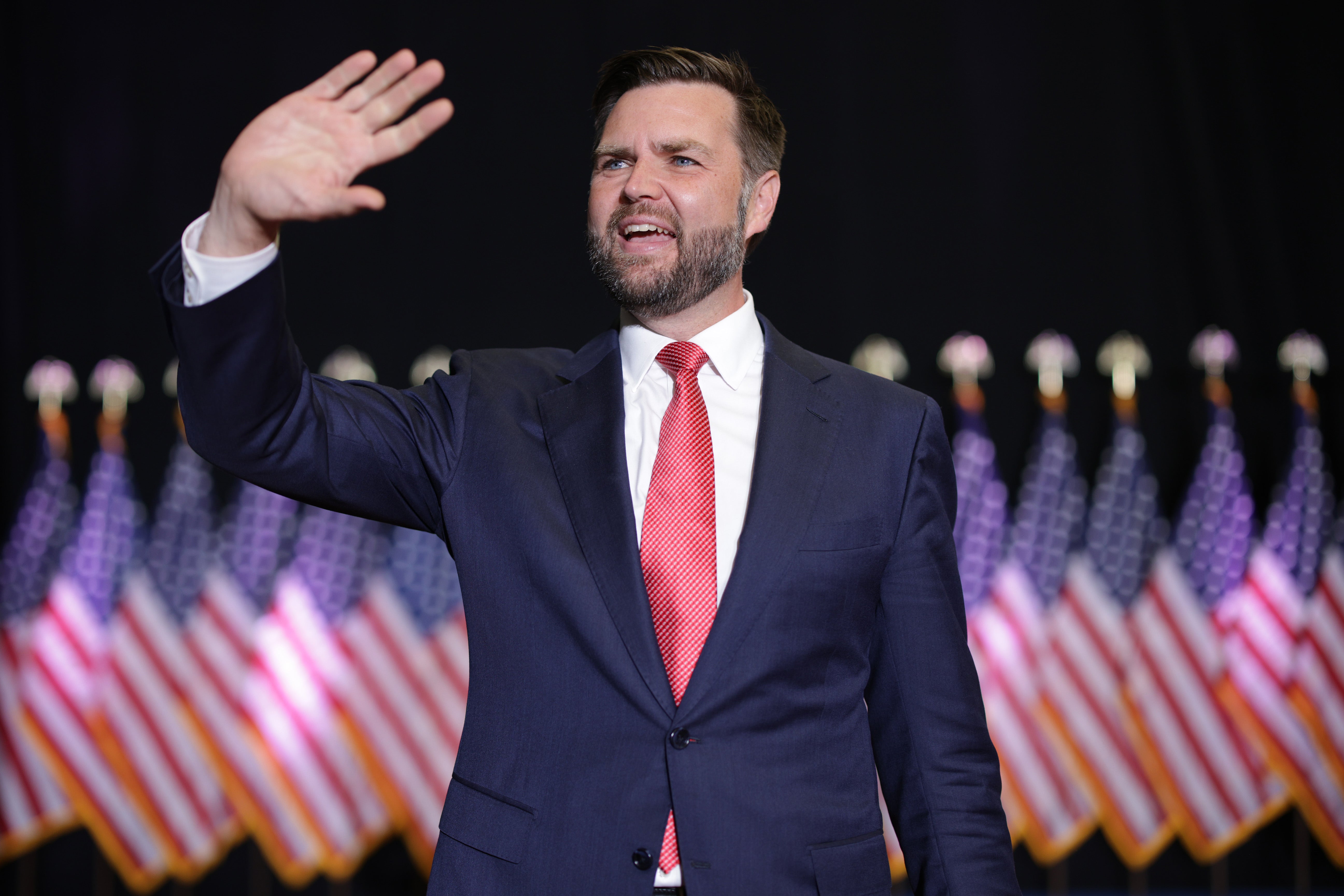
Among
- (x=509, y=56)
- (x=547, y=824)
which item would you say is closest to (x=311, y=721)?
(x=509, y=56)

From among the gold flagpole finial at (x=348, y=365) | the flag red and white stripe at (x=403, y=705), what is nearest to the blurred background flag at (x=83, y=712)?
the flag red and white stripe at (x=403, y=705)

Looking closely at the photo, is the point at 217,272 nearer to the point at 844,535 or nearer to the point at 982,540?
the point at 844,535

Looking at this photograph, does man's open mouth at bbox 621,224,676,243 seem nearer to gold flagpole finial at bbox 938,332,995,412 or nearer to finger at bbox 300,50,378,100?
finger at bbox 300,50,378,100

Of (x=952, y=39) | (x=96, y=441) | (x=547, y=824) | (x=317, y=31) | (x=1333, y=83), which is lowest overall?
(x=547, y=824)

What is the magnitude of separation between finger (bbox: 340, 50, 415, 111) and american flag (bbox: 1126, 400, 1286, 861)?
3810 mm

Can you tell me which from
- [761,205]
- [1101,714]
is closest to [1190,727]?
[1101,714]

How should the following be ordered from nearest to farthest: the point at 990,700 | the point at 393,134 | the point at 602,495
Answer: the point at 393,134, the point at 602,495, the point at 990,700

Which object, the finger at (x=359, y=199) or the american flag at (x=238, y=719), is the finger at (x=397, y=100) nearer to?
the finger at (x=359, y=199)

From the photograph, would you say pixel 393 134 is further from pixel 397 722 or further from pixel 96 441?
pixel 96 441

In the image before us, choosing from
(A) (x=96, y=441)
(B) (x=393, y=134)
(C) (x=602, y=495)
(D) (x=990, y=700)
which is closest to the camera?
(B) (x=393, y=134)

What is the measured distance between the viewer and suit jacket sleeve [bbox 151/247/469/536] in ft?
3.62

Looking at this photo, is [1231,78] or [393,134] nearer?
[393,134]

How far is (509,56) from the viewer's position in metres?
4.67

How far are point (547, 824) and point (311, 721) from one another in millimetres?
3193
